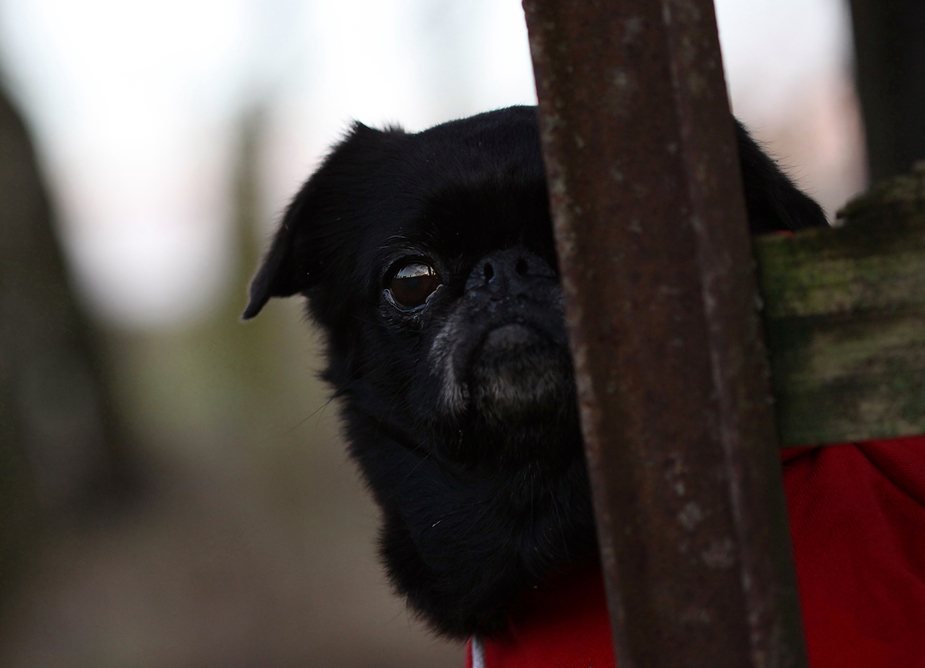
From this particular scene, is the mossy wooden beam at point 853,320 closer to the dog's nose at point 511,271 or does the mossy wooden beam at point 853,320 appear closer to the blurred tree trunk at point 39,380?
the dog's nose at point 511,271

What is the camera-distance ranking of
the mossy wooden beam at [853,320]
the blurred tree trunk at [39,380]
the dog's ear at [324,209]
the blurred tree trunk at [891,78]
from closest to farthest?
the mossy wooden beam at [853,320] → the dog's ear at [324,209] → the blurred tree trunk at [891,78] → the blurred tree trunk at [39,380]

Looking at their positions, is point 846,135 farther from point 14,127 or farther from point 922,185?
point 14,127

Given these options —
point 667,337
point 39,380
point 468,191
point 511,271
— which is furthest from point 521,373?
point 39,380

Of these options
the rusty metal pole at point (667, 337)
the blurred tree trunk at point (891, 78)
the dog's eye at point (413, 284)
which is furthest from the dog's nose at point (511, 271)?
the blurred tree trunk at point (891, 78)

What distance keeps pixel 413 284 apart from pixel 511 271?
0.31 meters

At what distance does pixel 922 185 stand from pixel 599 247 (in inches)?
10.5

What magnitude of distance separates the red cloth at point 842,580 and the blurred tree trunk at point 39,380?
247 inches

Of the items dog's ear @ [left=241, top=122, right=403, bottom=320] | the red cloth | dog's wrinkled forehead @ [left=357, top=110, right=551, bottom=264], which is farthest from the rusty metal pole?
dog's ear @ [left=241, top=122, right=403, bottom=320]

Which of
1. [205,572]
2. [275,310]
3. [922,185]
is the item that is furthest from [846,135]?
[275,310]

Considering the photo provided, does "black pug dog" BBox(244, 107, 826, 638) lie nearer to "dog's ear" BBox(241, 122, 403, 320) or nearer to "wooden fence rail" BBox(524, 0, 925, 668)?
"dog's ear" BBox(241, 122, 403, 320)

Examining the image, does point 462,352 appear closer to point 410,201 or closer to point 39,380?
point 410,201

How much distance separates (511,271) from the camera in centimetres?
153

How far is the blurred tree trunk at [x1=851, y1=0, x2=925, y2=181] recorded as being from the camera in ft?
10.9

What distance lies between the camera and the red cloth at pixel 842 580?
1.19m
